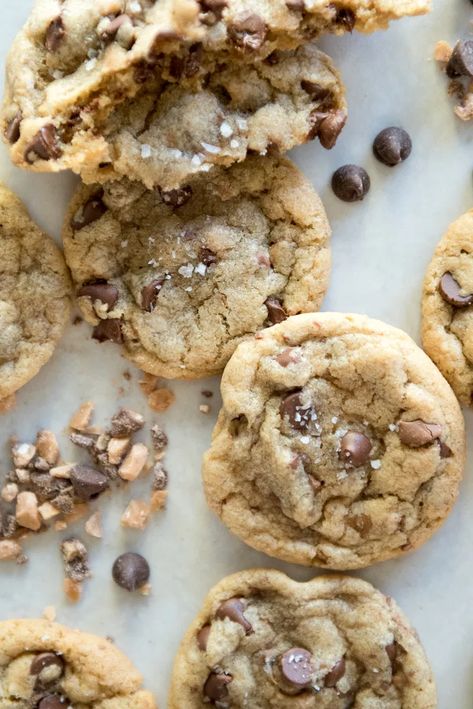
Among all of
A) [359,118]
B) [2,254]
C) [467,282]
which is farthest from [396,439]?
[2,254]

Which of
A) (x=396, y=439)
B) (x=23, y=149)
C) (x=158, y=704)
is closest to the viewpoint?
(x=23, y=149)

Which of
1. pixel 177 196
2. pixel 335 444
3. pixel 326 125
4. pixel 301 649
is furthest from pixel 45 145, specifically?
pixel 301 649

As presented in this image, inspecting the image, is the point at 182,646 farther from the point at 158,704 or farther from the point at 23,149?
the point at 23,149

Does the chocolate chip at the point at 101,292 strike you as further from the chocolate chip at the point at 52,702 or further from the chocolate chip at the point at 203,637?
the chocolate chip at the point at 52,702

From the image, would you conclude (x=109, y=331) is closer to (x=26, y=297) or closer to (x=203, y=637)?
(x=26, y=297)

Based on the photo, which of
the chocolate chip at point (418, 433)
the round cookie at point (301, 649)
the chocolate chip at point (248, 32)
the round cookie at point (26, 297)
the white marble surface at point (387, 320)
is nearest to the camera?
the chocolate chip at point (248, 32)

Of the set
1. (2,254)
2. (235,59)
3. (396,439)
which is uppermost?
(235,59)

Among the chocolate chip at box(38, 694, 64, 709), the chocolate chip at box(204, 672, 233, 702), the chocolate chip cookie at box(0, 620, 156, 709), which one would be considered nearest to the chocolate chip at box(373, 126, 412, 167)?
the chocolate chip at box(204, 672, 233, 702)

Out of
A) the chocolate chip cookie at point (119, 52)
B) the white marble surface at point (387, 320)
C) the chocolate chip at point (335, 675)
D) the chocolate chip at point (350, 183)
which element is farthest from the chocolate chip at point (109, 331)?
the chocolate chip at point (335, 675)
